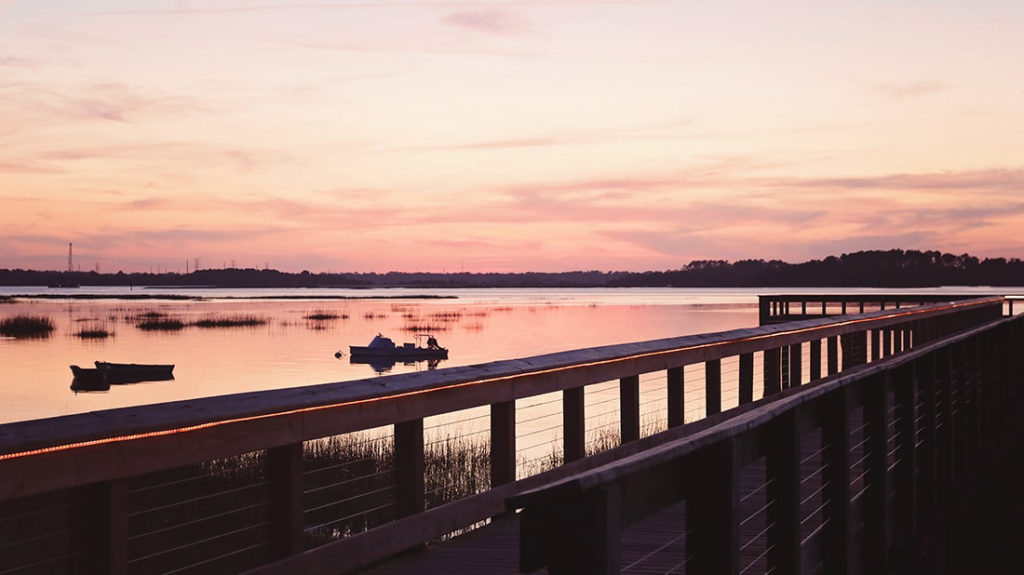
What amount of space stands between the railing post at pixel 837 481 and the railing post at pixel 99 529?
99.2 inches

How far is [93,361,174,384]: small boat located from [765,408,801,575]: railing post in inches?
1486

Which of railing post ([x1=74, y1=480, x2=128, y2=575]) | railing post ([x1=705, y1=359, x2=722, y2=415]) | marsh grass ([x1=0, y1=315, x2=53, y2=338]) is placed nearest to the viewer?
railing post ([x1=74, y1=480, x2=128, y2=575])

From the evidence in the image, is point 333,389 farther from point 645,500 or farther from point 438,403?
point 645,500

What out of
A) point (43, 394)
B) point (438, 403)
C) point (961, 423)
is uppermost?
point (438, 403)

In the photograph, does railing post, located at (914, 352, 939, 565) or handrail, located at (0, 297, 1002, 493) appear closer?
handrail, located at (0, 297, 1002, 493)

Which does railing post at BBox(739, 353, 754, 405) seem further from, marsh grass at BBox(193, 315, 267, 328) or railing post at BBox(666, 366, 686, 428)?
marsh grass at BBox(193, 315, 267, 328)

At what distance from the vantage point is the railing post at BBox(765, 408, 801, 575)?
11.0 ft

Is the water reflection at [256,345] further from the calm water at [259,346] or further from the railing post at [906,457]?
the railing post at [906,457]

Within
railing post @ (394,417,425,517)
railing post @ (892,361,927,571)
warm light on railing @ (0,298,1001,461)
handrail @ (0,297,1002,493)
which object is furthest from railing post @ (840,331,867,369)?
railing post @ (394,417,425,517)

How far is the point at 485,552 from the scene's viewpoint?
5473 millimetres

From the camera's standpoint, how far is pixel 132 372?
1576 inches

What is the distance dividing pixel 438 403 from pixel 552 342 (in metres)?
53.8

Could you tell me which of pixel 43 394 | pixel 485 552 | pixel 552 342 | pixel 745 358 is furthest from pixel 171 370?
pixel 485 552

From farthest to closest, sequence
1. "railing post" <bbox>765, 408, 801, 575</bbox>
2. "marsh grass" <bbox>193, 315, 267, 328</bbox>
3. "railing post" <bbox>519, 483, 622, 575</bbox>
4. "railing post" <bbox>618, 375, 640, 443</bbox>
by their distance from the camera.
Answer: "marsh grass" <bbox>193, 315, 267, 328</bbox> < "railing post" <bbox>618, 375, 640, 443</bbox> < "railing post" <bbox>765, 408, 801, 575</bbox> < "railing post" <bbox>519, 483, 622, 575</bbox>
